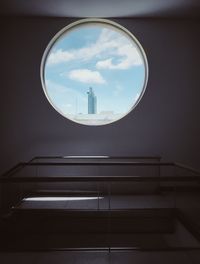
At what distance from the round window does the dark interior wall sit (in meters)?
0.18

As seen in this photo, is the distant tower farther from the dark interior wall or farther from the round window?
the dark interior wall

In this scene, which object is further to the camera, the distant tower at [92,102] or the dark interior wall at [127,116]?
the distant tower at [92,102]

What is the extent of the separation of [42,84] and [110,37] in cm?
188

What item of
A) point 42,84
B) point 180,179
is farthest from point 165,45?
point 180,179

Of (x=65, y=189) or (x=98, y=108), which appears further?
(x=98, y=108)

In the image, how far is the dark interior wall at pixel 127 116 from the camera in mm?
5312

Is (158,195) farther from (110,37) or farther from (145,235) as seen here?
(110,37)

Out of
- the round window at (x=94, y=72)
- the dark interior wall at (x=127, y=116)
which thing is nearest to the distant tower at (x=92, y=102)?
the round window at (x=94, y=72)

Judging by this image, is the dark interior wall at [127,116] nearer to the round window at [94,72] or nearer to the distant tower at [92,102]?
the round window at [94,72]

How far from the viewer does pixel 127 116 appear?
5.38 meters

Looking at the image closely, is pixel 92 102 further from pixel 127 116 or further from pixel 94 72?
pixel 127 116

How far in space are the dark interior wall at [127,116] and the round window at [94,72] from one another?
0.18 meters

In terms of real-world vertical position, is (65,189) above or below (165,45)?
below

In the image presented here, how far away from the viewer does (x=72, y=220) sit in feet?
13.6
